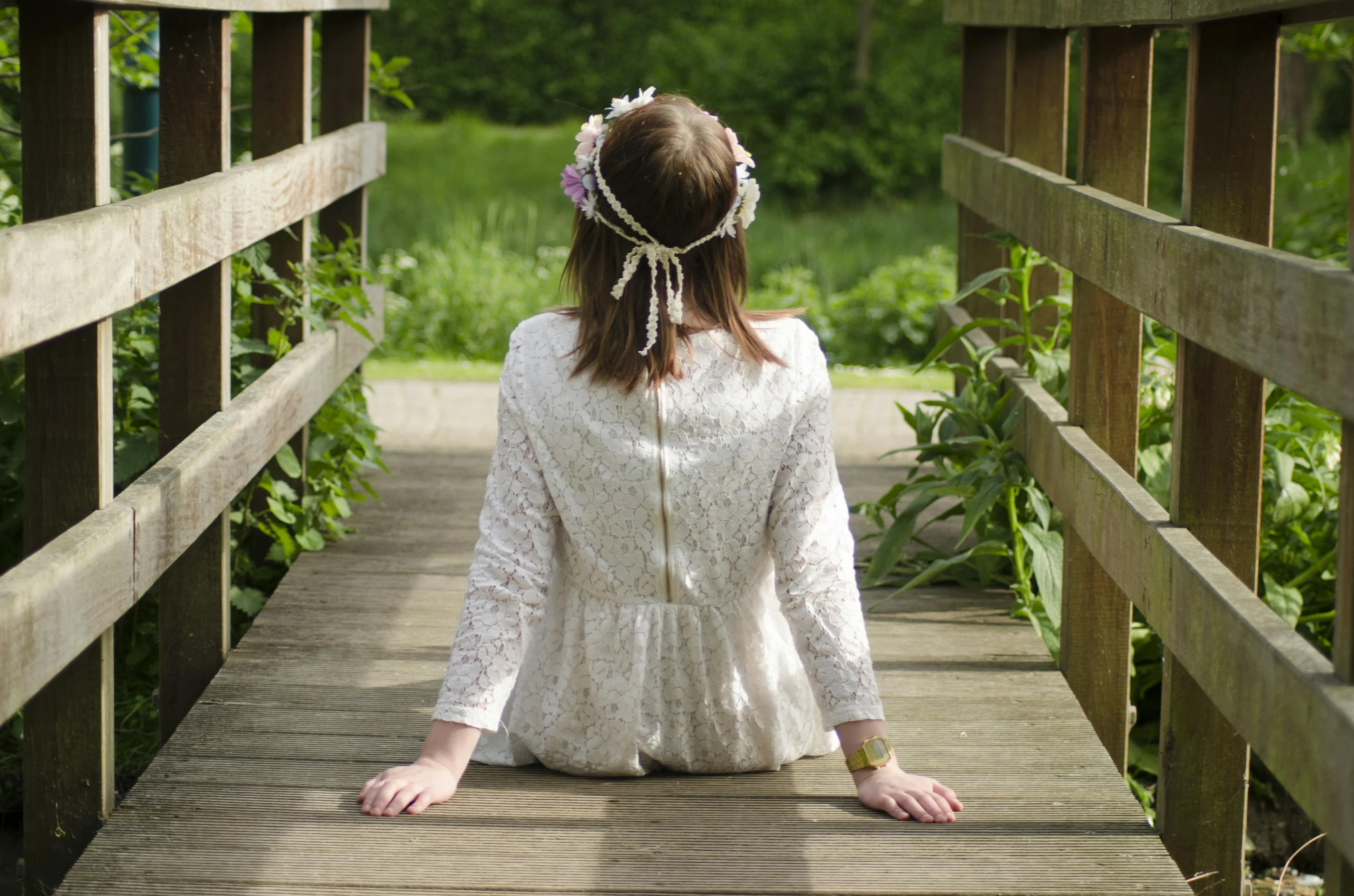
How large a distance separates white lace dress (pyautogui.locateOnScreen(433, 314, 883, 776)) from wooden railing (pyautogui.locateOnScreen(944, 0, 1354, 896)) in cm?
53

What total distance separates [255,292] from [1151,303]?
95.5 inches

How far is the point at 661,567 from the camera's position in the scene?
2.54 m

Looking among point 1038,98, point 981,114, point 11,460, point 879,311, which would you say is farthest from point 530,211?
point 11,460

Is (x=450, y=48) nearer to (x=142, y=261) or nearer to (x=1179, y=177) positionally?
(x=1179, y=177)

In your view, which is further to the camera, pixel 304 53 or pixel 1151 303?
pixel 304 53

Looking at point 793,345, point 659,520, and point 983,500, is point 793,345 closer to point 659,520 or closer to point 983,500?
point 659,520

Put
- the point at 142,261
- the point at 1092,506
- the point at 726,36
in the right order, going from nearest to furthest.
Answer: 1. the point at 142,261
2. the point at 1092,506
3. the point at 726,36

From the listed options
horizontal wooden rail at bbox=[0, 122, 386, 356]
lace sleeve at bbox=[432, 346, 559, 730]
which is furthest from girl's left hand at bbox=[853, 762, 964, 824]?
horizontal wooden rail at bbox=[0, 122, 386, 356]

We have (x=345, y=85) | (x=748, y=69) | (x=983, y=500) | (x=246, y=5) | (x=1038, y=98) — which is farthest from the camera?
(x=748, y=69)

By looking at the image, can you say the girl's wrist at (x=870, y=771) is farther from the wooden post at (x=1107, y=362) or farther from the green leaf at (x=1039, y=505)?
the green leaf at (x=1039, y=505)

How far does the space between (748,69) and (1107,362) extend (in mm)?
16144

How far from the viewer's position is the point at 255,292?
13.3 feet

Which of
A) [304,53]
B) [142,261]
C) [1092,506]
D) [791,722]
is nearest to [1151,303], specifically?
[1092,506]

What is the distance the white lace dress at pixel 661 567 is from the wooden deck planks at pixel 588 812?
12 centimetres
